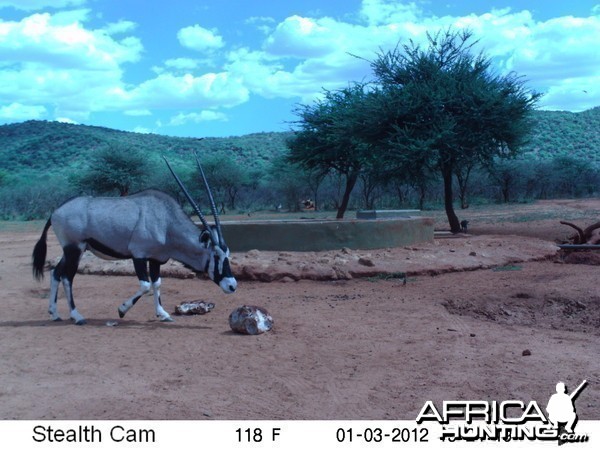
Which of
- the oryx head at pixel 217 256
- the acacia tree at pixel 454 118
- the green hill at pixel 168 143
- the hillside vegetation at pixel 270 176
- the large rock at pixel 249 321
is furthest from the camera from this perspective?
the green hill at pixel 168 143

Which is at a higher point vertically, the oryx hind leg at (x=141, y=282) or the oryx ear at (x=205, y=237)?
the oryx ear at (x=205, y=237)

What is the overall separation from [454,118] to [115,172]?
21656mm

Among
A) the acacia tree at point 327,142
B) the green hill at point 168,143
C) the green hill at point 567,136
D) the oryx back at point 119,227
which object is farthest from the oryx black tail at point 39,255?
the green hill at point 567,136

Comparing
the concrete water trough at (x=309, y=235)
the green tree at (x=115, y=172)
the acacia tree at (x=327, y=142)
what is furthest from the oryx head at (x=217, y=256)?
the green tree at (x=115, y=172)

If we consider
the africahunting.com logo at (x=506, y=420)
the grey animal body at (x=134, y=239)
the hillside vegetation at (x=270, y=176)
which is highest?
the hillside vegetation at (x=270, y=176)

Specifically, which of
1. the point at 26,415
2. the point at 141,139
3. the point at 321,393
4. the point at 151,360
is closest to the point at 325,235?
the point at 151,360

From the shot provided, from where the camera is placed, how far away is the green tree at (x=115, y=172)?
115 feet

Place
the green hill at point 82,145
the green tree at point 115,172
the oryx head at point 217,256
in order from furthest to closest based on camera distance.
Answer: the green hill at point 82,145 < the green tree at point 115,172 < the oryx head at point 217,256

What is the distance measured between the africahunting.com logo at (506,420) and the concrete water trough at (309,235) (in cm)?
839

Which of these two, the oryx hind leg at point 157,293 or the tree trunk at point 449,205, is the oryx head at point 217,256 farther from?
the tree trunk at point 449,205

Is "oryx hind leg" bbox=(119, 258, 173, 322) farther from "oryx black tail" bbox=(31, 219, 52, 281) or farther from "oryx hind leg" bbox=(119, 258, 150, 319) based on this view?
"oryx black tail" bbox=(31, 219, 52, 281)

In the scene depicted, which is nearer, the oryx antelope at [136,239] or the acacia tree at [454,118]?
the oryx antelope at [136,239]

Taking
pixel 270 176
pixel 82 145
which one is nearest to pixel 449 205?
pixel 270 176

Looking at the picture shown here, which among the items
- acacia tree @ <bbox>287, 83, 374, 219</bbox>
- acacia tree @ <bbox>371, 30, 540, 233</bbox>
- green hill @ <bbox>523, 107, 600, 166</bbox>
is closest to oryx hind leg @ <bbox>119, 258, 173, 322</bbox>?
acacia tree @ <bbox>371, 30, 540, 233</bbox>
